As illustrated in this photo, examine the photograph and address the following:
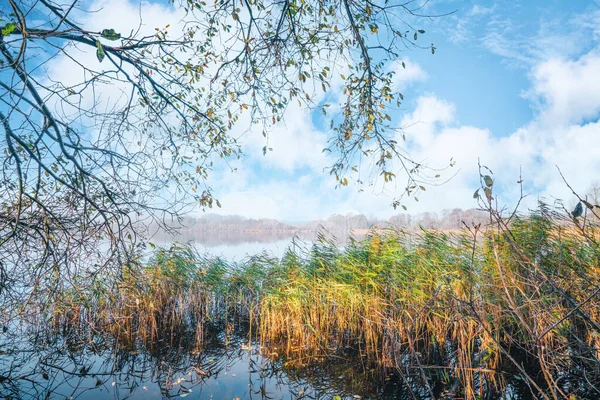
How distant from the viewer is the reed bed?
17.3ft

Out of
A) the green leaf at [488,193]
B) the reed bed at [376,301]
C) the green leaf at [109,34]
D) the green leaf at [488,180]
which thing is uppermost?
the green leaf at [109,34]

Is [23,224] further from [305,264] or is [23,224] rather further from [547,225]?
[547,225]

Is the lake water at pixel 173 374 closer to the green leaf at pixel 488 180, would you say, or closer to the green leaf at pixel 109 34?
the green leaf at pixel 488 180

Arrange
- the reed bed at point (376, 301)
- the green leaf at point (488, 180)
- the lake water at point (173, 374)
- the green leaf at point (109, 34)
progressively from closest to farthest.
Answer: the green leaf at point (488, 180), the green leaf at point (109, 34), the lake water at point (173, 374), the reed bed at point (376, 301)

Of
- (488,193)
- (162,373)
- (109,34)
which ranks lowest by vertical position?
(162,373)

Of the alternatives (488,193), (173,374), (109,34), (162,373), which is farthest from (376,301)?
(109,34)

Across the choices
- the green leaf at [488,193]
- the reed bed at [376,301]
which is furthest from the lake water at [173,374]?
the green leaf at [488,193]

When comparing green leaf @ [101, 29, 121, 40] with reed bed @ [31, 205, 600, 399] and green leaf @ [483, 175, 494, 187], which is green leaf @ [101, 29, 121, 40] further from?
reed bed @ [31, 205, 600, 399]

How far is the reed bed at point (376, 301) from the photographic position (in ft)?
17.3

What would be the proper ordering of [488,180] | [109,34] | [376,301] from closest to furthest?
[488,180] → [109,34] → [376,301]

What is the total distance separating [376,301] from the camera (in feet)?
19.8

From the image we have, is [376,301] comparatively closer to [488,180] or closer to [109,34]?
[488,180]

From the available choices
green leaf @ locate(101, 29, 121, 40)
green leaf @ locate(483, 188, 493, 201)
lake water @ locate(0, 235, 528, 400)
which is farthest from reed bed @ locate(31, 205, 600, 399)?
green leaf @ locate(101, 29, 121, 40)

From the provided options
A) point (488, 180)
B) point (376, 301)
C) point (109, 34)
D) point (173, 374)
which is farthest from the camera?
point (376, 301)
